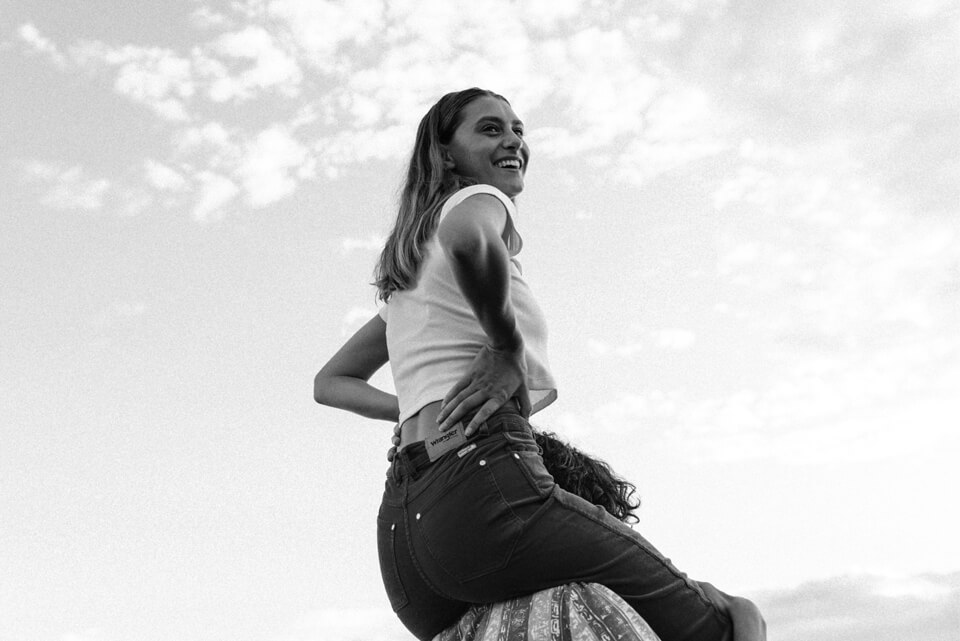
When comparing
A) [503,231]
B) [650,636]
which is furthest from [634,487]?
[503,231]

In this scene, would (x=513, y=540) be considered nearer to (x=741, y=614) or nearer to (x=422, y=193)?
(x=741, y=614)

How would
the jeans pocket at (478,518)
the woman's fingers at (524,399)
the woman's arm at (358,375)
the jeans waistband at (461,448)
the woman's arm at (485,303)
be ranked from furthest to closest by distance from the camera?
1. the woman's arm at (358,375)
2. the woman's fingers at (524,399)
3. the jeans waistband at (461,448)
4. the jeans pocket at (478,518)
5. the woman's arm at (485,303)

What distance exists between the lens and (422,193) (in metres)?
4.11

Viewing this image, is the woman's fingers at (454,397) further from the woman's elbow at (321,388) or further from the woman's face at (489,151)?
the woman's elbow at (321,388)

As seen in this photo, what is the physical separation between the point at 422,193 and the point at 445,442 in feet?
3.42

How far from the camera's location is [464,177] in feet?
13.9

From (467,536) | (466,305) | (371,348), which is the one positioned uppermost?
(371,348)

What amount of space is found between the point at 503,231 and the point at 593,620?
1247 millimetres

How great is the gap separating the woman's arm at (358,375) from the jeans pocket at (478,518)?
1077 millimetres

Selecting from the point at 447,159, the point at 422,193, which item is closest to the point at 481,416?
the point at 422,193

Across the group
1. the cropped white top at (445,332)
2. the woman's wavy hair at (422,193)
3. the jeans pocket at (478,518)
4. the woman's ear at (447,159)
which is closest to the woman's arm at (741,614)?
the jeans pocket at (478,518)

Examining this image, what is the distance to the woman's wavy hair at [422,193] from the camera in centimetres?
385

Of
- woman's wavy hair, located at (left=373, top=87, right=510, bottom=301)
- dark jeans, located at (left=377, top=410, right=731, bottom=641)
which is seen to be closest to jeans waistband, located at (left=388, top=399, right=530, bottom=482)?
dark jeans, located at (left=377, top=410, right=731, bottom=641)

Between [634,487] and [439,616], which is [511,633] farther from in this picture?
[634,487]
